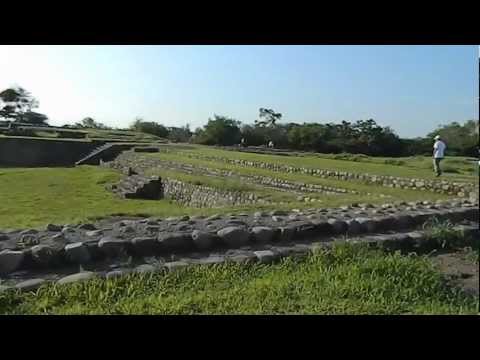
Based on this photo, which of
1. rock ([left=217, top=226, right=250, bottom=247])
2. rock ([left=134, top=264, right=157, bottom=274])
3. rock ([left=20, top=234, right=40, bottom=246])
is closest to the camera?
rock ([left=134, top=264, right=157, bottom=274])

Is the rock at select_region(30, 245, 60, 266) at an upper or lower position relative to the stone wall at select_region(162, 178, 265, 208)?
upper

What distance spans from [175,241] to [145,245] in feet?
0.88

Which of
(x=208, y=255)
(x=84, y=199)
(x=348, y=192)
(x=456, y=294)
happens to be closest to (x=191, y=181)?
(x=84, y=199)

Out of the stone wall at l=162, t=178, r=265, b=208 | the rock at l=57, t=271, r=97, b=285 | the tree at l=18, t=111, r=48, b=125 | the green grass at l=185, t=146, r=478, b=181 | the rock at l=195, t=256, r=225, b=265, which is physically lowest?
the stone wall at l=162, t=178, r=265, b=208

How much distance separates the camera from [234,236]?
403 centimetres

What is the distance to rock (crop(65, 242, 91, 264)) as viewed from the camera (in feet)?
11.3

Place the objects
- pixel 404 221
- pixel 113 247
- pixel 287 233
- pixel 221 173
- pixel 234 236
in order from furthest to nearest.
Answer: pixel 221 173, pixel 404 221, pixel 287 233, pixel 234 236, pixel 113 247

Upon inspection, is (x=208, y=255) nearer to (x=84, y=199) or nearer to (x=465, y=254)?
(x=465, y=254)

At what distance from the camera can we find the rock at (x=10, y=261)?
324cm

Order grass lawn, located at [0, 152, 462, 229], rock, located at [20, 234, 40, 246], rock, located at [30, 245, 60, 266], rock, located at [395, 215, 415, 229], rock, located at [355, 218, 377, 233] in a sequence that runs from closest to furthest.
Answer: rock, located at [30, 245, 60, 266], rock, located at [20, 234, 40, 246], rock, located at [355, 218, 377, 233], rock, located at [395, 215, 415, 229], grass lawn, located at [0, 152, 462, 229]

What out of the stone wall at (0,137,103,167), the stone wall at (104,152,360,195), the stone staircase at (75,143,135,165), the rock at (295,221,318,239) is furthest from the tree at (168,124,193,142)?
the stone staircase at (75,143,135,165)

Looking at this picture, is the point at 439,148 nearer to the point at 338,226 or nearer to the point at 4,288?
the point at 338,226

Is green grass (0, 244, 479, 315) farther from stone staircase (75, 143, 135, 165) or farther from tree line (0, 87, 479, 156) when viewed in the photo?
stone staircase (75, 143, 135, 165)

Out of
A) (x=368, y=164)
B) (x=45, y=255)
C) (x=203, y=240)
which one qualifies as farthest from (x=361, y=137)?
(x=368, y=164)
